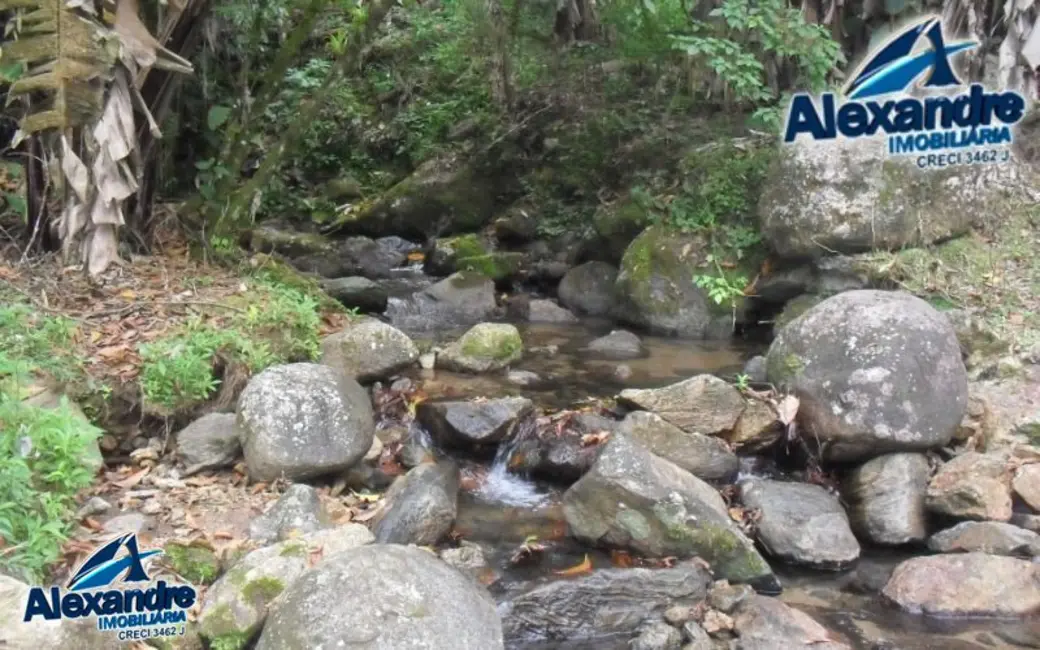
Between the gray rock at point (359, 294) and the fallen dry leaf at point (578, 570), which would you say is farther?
the gray rock at point (359, 294)

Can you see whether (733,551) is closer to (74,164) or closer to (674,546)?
(674,546)

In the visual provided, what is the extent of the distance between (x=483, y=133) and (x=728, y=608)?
361 inches

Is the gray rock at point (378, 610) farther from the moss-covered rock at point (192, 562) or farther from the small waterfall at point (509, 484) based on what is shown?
the small waterfall at point (509, 484)

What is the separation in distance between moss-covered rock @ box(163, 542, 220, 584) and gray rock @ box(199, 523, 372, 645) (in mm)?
188

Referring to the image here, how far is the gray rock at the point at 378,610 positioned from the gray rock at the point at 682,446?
235 centimetres

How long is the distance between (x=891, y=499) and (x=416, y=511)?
2879 millimetres

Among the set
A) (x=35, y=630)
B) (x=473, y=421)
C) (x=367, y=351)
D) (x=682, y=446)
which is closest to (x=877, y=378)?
(x=682, y=446)

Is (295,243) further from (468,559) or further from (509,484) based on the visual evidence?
(468,559)

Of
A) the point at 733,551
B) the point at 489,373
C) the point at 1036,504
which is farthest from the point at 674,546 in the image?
the point at 489,373

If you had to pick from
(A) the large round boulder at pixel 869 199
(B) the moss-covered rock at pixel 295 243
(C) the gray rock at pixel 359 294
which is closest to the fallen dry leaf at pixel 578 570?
(A) the large round boulder at pixel 869 199

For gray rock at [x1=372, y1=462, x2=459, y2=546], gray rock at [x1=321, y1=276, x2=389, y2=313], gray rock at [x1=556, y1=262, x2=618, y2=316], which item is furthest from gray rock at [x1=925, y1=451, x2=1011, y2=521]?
gray rock at [x1=321, y1=276, x2=389, y2=313]

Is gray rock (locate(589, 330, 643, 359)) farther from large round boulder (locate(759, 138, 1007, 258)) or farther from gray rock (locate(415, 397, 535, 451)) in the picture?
gray rock (locate(415, 397, 535, 451))

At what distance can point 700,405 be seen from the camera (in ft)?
20.1

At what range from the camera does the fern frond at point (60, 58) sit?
6055 mm
